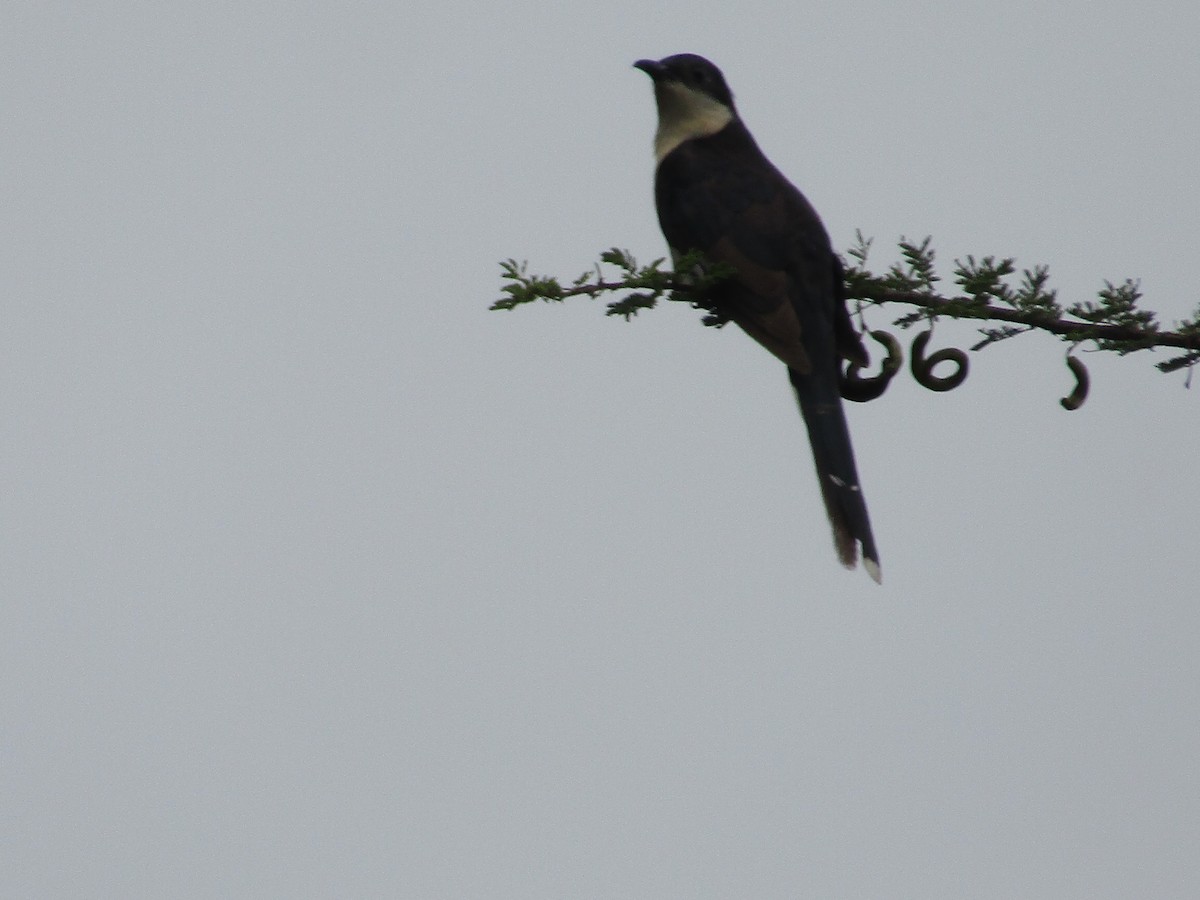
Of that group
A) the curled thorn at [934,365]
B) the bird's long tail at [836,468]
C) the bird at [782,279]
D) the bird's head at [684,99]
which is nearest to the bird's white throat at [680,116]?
the bird's head at [684,99]

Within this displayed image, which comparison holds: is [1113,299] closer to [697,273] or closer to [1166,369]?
[1166,369]

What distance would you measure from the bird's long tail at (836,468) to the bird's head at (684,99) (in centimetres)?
147

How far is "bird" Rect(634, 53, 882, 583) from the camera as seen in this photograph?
5121 mm

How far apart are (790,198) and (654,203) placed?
63cm

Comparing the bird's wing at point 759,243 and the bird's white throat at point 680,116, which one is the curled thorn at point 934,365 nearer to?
the bird's wing at point 759,243

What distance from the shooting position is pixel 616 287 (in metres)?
3.77

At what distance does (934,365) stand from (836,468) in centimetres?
111

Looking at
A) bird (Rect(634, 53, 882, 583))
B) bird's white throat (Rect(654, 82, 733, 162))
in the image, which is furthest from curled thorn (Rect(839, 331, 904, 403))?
bird's white throat (Rect(654, 82, 733, 162))

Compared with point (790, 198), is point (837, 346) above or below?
below

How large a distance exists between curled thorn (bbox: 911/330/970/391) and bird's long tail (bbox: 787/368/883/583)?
105cm

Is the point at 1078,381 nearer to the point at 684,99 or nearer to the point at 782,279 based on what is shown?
the point at 782,279

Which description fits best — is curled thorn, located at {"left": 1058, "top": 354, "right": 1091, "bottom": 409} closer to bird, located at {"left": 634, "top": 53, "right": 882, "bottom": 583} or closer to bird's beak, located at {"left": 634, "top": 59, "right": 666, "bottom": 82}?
bird, located at {"left": 634, "top": 53, "right": 882, "bottom": 583}

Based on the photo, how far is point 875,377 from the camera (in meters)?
4.70

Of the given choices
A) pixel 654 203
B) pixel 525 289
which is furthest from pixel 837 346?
pixel 525 289
